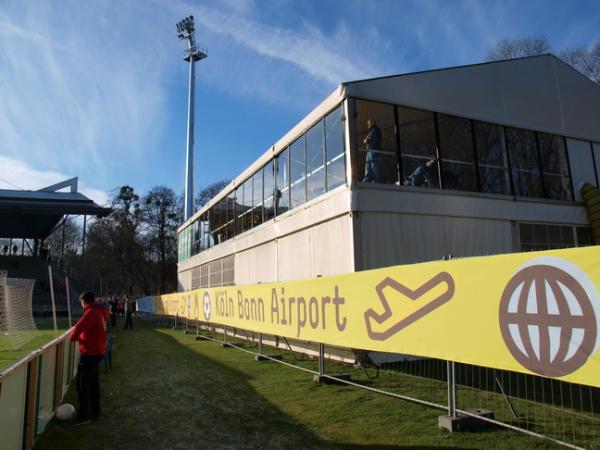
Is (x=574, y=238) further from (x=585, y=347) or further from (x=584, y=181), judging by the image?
(x=585, y=347)

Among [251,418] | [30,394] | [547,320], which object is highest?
[547,320]

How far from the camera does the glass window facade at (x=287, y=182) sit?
47.5 feet

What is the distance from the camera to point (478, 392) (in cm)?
813

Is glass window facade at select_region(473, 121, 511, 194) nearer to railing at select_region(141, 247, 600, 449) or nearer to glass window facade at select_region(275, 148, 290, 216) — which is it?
glass window facade at select_region(275, 148, 290, 216)

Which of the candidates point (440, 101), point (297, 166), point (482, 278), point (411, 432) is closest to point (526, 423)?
point (411, 432)

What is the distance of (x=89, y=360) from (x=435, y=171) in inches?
429

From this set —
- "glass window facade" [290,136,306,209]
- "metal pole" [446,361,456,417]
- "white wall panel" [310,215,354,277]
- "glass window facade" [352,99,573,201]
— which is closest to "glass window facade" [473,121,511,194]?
"glass window facade" [352,99,573,201]

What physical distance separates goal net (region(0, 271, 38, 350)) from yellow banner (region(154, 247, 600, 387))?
1444cm

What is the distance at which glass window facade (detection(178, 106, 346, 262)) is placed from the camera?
14469mm

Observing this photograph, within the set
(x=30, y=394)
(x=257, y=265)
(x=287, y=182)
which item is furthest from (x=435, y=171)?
(x=30, y=394)

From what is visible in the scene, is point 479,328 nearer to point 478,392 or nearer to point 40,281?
point 478,392

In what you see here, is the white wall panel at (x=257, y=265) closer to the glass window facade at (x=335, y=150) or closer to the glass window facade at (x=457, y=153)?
the glass window facade at (x=335, y=150)

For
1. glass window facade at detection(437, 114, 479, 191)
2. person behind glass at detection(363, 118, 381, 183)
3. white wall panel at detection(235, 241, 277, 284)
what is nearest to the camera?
person behind glass at detection(363, 118, 381, 183)

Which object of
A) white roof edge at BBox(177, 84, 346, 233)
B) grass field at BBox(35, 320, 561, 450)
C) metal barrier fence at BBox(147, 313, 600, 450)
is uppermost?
white roof edge at BBox(177, 84, 346, 233)
